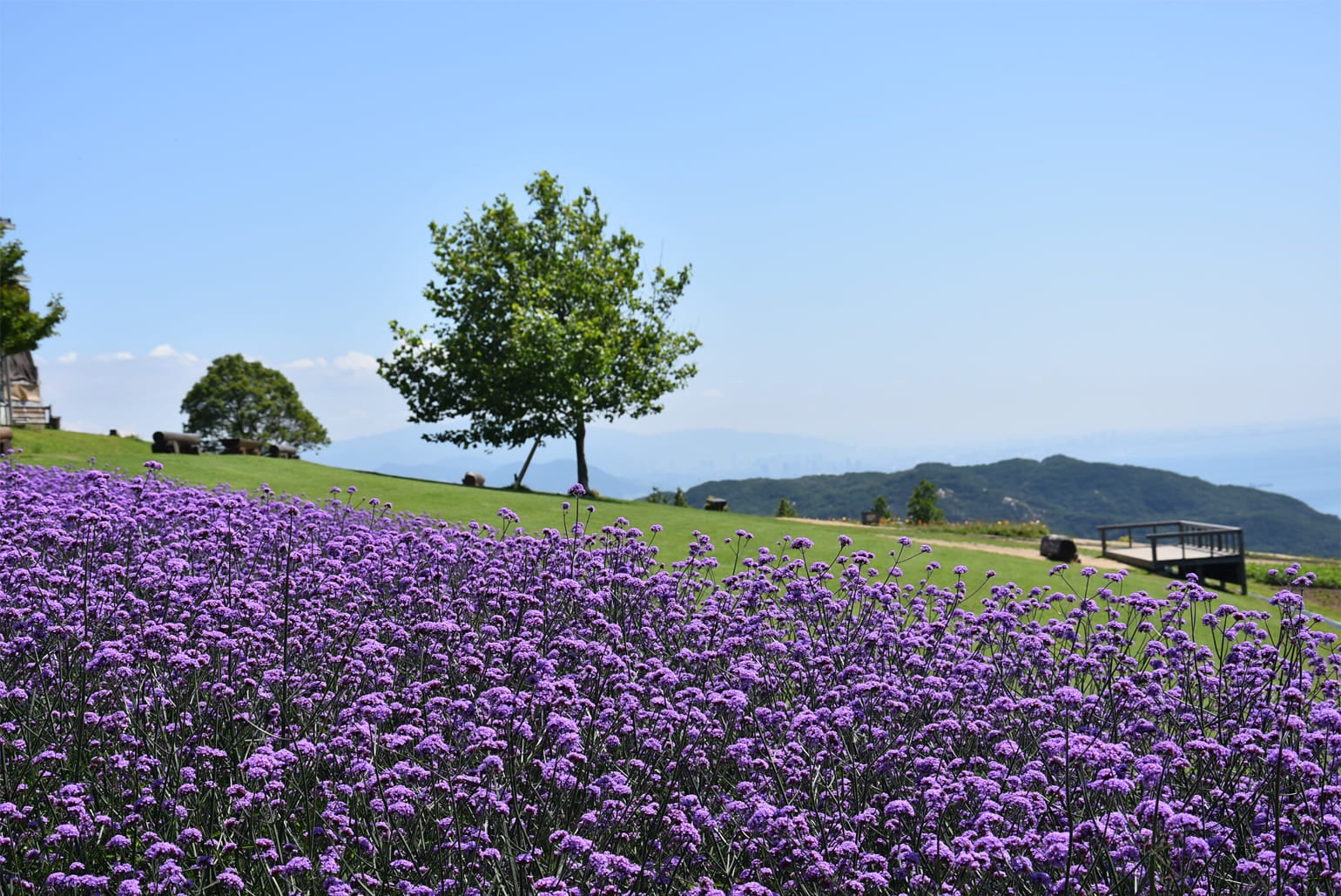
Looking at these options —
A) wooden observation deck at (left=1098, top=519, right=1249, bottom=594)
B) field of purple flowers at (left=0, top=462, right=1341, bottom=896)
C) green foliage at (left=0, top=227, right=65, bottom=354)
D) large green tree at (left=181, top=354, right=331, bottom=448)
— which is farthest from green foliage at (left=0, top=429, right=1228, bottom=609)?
large green tree at (left=181, top=354, right=331, bottom=448)

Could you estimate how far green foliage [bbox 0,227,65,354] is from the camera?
41.6m

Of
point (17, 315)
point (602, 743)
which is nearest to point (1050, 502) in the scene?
point (17, 315)

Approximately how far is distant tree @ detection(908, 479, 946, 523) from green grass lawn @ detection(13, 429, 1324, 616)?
2221cm

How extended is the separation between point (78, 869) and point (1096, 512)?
21024 centimetres

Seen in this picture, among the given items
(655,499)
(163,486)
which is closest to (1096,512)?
(655,499)

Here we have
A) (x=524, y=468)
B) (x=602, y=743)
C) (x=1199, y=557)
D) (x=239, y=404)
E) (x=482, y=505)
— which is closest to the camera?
(x=602, y=743)

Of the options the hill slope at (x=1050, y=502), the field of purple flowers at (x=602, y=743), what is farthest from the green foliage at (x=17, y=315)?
the hill slope at (x=1050, y=502)

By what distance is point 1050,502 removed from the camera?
645 feet

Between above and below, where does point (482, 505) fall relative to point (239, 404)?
below

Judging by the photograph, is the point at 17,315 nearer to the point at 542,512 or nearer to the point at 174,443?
the point at 174,443

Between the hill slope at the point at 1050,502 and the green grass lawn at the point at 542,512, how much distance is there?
110937mm

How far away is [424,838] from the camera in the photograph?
531 cm

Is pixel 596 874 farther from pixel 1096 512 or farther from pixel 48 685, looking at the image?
pixel 1096 512

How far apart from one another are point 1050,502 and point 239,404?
553 feet
